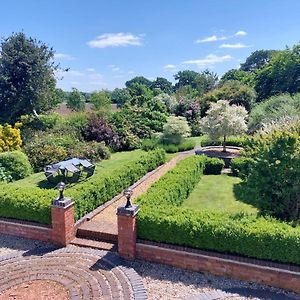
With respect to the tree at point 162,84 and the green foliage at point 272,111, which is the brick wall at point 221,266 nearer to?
the green foliage at point 272,111

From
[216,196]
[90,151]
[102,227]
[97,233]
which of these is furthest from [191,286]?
[90,151]

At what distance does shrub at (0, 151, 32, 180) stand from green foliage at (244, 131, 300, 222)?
30.6ft

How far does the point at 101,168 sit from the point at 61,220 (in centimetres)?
748

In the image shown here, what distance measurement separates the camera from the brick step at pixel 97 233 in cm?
763

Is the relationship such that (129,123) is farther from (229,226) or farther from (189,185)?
(229,226)

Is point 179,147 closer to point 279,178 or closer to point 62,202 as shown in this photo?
point 279,178

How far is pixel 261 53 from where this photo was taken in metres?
87.2

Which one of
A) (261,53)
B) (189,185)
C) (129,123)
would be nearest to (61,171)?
(189,185)

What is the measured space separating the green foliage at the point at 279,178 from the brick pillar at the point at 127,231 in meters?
3.04

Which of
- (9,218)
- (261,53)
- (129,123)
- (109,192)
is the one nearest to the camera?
(9,218)

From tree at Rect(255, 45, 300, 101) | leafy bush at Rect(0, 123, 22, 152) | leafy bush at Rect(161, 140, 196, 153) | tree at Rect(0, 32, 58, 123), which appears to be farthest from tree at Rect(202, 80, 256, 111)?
leafy bush at Rect(0, 123, 22, 152)

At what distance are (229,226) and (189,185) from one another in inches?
185

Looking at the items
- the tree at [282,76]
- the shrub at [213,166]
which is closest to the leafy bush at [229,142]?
the shrub at [213,166]

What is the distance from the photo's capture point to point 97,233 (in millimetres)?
7781
